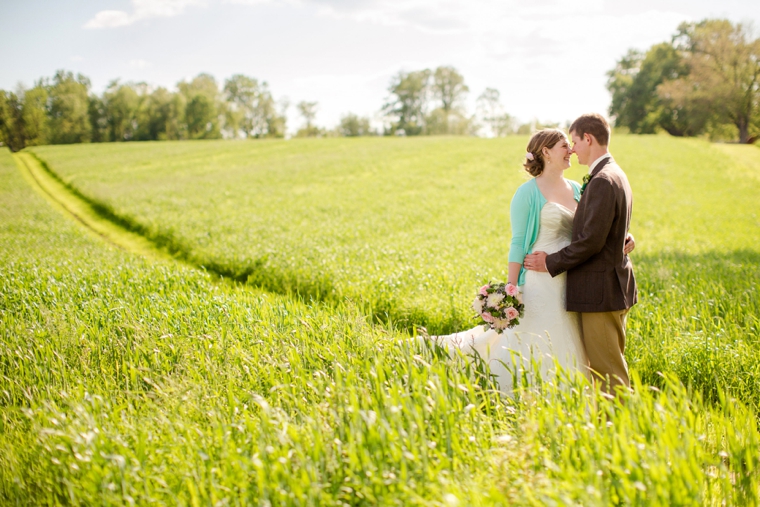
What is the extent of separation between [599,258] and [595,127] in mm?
1250

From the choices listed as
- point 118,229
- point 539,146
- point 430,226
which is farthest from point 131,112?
point 539,146

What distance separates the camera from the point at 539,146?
459 cm

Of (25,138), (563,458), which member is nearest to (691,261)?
(563,458)

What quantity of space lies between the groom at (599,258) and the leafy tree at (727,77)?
6391 cm

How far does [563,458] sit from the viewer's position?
296cm

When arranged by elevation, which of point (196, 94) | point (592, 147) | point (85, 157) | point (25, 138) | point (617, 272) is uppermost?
point (196, 94)

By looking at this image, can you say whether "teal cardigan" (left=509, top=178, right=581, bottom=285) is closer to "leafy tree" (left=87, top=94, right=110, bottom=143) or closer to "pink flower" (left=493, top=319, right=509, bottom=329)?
"pink flower" (left=493, top=319, right=509, bottom=329)

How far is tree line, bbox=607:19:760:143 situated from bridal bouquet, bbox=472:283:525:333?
64870 mm

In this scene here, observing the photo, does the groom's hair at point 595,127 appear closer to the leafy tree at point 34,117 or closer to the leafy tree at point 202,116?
the leafy tree at point 34,117

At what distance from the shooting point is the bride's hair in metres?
4.54

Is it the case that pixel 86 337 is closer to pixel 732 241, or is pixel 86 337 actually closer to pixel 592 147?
pixel 592 147

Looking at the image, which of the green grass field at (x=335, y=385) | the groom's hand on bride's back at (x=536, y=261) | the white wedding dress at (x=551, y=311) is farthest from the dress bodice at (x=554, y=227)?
the green grass field at (x=335, y=385)

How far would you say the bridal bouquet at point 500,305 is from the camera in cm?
450

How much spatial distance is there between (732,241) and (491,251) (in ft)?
28.1
